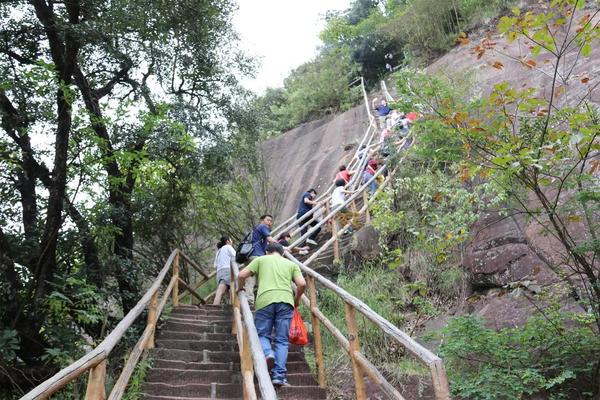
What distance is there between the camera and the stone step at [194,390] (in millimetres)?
5367

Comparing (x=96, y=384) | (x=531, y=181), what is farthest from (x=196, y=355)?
(x=531, y=181)

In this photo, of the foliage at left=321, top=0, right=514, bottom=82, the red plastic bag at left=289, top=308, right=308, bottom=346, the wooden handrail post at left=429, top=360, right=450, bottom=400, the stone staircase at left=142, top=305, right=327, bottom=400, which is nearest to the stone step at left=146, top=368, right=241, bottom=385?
the stone staircase at left=142, top=305, right=327, bottom=400

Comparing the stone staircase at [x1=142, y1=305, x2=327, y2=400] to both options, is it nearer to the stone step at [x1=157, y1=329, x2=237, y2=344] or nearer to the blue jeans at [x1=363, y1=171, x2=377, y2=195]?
the stone step at [x1=157, y1=329, x2=237, y2=344]

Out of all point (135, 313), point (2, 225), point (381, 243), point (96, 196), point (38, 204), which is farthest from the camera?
point (381, 243)

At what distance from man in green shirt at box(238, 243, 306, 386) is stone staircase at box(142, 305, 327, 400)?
0.41 metres

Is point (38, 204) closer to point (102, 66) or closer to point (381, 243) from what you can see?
point (102, 66)

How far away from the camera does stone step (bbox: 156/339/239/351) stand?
6656 millimetres

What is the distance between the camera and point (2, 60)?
7.28m

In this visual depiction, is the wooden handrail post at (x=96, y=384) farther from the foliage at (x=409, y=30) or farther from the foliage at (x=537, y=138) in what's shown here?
the foliage at (x=409, y=30)

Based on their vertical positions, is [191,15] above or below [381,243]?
above

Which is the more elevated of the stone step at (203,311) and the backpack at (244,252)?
the backpack at (244,252)

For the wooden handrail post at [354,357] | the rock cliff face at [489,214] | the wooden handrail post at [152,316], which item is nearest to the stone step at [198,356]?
the wooden handrail post at [152,316]

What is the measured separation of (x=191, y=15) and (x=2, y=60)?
10.1 feet

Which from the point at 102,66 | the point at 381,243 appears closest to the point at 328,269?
the point at 381,243
